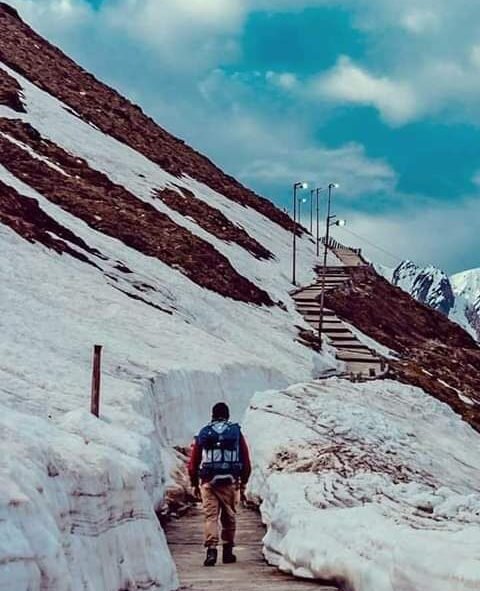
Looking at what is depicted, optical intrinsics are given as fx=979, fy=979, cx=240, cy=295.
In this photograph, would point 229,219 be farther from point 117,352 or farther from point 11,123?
point 117,352

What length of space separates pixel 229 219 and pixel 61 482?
46.9 meters

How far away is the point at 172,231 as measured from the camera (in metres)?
42.8

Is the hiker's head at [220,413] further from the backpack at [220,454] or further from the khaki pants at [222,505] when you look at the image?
the khaki pants at [222,505]

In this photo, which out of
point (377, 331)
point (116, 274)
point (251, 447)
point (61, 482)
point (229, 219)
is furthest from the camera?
point (229, 219)

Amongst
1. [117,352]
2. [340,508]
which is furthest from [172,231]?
[340,508]

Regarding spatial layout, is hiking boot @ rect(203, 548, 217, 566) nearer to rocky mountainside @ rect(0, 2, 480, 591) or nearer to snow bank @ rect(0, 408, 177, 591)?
rocky mountainside @ rect(0, 2, 480, 591)

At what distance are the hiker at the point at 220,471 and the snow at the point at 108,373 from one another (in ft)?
2.13

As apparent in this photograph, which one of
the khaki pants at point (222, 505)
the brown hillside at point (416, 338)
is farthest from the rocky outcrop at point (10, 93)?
the khaki pants at point (222, 505)

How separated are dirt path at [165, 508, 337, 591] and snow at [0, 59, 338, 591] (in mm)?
744

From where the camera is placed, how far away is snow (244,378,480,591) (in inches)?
306

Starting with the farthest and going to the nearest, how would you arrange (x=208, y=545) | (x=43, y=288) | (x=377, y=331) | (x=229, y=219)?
(x=229, y=219), (x=377, y=331), (x=43, y=288), (x=208, y=545)

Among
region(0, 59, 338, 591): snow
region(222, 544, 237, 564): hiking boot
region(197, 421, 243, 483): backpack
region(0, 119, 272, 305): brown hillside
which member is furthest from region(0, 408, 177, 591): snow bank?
region(0, 119, 272, 305): brown hillside

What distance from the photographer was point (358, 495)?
1205 centimetres

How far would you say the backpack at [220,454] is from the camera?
1147 centimetres
